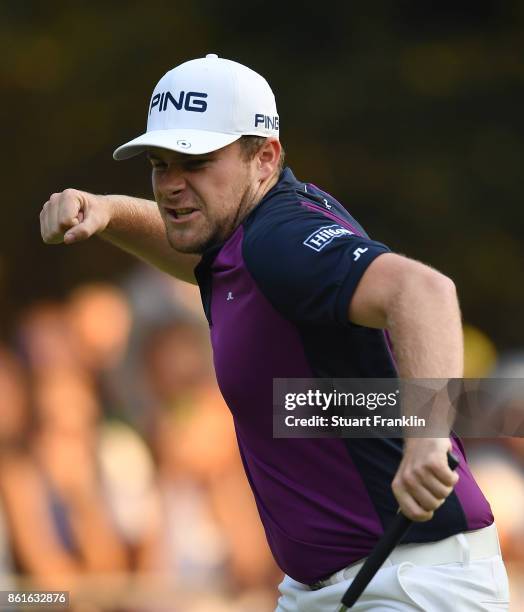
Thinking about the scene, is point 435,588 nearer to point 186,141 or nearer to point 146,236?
point 186,141

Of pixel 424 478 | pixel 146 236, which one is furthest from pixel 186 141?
pixel 424 478

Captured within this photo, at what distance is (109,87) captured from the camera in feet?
21.3

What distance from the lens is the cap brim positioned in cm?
310

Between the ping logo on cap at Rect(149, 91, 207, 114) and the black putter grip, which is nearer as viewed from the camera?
the black putter grip

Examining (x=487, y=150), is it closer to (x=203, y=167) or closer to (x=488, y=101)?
(x=488, y=101)

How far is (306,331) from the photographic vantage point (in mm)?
2881

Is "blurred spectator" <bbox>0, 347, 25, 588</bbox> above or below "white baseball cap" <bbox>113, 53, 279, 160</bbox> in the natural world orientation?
below

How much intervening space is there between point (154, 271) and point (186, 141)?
11.3 ft

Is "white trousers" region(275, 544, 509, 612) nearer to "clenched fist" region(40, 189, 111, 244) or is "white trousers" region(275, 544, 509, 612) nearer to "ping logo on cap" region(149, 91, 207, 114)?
"clenched fist" region(40, 189, 111, 244)

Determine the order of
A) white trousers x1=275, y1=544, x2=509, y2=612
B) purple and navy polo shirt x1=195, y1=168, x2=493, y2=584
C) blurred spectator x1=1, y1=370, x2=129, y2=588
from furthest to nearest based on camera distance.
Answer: blurred spectator x1=1, y1=370, x2=129, y2=588 → white trousers x1=275, y1=544, x2=509, y2=612 → purple and navy polo shirt x1=195, y1=168, x2=493, y2=584

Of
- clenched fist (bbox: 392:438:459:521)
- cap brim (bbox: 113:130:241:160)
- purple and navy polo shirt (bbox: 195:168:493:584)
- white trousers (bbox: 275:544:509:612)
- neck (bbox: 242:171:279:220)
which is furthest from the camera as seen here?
neck (bbox: 242:171:279:220)

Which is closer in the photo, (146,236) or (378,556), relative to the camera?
(378,556)

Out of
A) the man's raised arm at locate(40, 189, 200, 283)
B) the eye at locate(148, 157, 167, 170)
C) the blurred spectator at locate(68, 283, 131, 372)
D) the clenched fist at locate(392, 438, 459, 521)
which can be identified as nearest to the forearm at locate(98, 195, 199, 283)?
the man's raised arm at locate(40, 189, 200, 283)

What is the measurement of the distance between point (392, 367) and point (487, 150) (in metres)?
3.90
